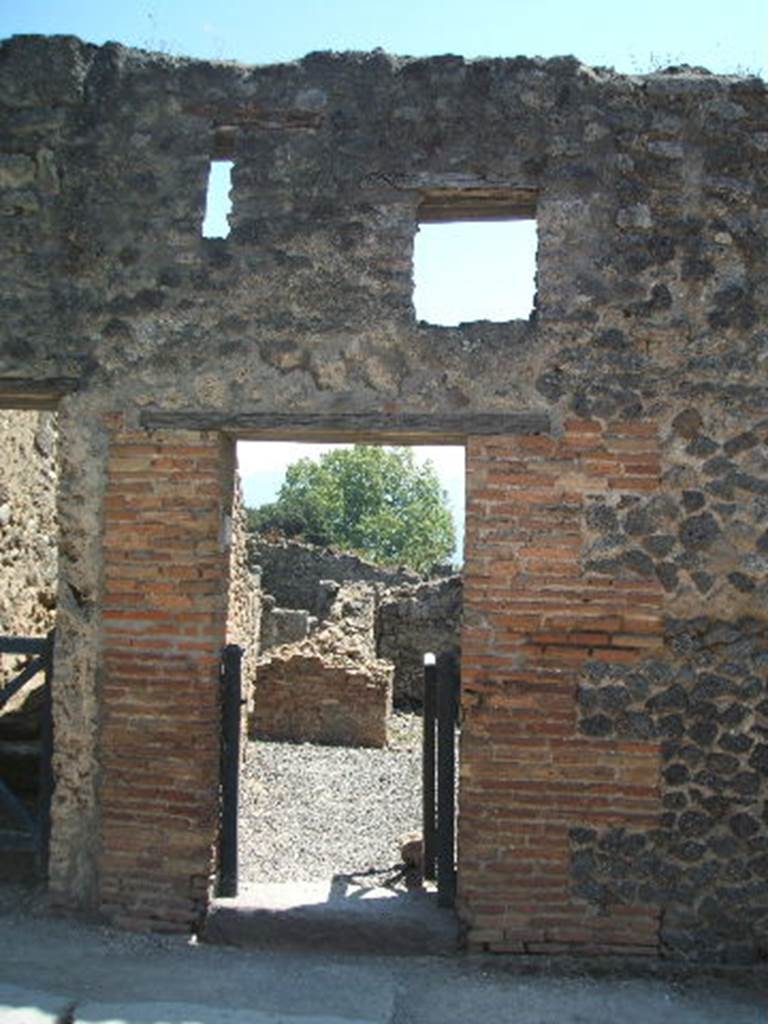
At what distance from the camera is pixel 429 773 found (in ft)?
20.3

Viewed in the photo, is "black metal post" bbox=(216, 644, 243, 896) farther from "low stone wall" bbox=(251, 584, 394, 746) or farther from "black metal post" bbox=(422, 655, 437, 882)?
"low stone wall" bbox=(251, 584, 394, 746)

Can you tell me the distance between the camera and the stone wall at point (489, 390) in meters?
5.32

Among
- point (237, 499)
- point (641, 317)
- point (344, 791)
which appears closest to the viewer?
point (641, 317)

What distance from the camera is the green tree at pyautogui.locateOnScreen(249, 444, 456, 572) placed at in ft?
185

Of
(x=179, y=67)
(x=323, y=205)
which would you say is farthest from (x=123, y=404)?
(x=179, y=67)

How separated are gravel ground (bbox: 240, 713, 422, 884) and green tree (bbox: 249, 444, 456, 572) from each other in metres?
42.8

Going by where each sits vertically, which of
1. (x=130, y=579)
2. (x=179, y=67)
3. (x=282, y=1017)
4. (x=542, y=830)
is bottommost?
(x=282, y=1017)

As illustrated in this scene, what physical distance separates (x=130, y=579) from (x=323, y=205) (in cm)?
244

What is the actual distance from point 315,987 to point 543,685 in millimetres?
1951

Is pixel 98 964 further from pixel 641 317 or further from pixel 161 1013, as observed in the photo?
pixel 641 317

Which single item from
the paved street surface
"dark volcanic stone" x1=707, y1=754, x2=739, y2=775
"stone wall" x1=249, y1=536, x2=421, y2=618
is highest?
"stone wall" x1=249, y1=536, x2=421, y2=618

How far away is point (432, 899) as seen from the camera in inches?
228

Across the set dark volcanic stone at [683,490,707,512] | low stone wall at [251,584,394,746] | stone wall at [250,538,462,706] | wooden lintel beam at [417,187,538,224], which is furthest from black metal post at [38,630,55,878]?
stone wall at [250,538,462,706]

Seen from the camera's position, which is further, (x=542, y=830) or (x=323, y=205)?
(x=323, y=205)
